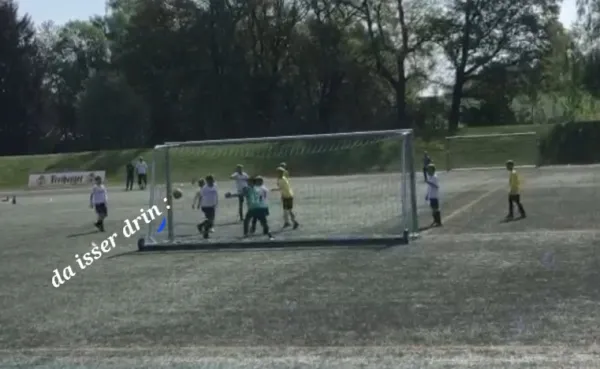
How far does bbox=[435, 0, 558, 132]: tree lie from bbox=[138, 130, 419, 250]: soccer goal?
41361mm

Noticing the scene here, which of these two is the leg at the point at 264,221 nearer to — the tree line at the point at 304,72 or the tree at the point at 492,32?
the tree line at the point at 304,72

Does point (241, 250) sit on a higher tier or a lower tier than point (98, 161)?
lower

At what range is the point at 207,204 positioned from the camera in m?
22.3

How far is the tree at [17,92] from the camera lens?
2972 inches

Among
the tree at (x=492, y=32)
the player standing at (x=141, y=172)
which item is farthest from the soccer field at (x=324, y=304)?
the tree at (x=492, y=32)

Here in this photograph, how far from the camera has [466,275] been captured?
15.0 metres

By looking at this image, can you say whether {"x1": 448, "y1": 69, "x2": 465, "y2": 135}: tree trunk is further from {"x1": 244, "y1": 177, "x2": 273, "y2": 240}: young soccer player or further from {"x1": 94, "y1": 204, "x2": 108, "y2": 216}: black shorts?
{"x1": 244, "y1": 177, "x2": 273, "y2": 240}: young soccer player

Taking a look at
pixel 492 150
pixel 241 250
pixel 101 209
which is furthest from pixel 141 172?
pixel 241 250

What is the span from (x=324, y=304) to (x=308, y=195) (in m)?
13.6

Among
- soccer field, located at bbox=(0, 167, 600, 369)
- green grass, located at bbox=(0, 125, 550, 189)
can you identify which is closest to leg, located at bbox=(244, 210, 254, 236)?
soccer field, located at bbox=(0, 167, 600, 369)

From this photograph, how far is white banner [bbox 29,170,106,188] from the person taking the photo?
56031 mm

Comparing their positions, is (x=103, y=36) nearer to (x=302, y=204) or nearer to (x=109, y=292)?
(x=302, y=204)

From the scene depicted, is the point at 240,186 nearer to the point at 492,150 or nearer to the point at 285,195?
the point at 285,195

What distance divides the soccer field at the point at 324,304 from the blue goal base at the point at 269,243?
23.2 inches
